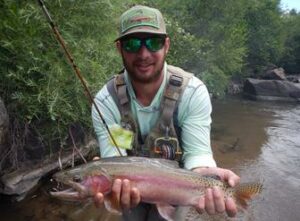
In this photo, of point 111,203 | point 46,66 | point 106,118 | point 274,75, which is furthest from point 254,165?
point 274,75

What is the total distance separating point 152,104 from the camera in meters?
3.55

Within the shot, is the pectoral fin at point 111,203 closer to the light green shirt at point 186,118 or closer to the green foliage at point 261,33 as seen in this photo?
the light green shirt at point 186,118

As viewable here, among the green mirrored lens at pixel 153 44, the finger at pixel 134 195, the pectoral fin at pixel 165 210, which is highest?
the green mirrored lens at pixel 153 44

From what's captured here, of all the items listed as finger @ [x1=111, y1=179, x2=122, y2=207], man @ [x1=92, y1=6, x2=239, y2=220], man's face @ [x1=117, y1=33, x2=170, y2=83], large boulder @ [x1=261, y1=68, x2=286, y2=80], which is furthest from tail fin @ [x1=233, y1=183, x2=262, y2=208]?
large boulder @ [x1=261, y1=68, x2=286, y2=80]

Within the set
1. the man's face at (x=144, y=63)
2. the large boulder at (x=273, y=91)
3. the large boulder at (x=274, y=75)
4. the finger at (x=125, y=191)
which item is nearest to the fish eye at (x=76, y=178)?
the finger at (x=125, y=191)

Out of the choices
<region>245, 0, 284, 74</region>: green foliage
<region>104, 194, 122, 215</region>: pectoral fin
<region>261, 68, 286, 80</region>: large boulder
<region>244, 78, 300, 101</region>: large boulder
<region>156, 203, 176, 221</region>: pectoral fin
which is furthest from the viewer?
<region>245, 0, 284, 74</region>: green foliage

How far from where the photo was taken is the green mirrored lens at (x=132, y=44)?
3.43 m

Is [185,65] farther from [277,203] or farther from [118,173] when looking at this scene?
[118,173]

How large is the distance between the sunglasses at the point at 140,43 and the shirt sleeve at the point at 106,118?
1.54 ft

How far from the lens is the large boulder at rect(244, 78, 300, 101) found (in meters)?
27.0

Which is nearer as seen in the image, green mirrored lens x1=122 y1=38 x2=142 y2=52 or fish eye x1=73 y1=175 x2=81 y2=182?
fish eye x1=73 y1=175 x2=81 y2=182

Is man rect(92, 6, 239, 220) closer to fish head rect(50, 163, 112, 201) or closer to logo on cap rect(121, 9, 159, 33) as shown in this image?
logo on cap rect(121, 9, 159, 33)

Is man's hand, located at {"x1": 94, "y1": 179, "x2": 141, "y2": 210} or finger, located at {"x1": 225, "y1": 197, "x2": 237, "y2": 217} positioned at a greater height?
man's hand, located at {"x1": 94, "y1": 179, "x2": 141, "y2": 210}

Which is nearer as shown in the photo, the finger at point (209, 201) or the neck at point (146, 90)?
the finger at point (209, 201)
